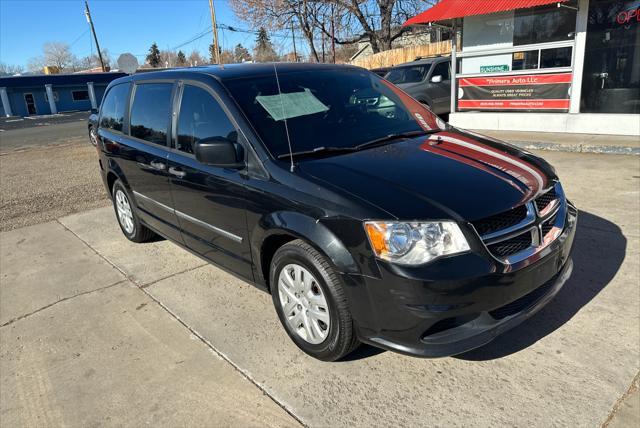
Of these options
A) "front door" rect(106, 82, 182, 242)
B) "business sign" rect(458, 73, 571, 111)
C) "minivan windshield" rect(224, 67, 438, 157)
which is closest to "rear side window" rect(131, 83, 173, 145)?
"front door" rect(106, 82, 182, 242)

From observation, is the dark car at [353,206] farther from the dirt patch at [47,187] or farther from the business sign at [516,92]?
the business sign at [516,92]

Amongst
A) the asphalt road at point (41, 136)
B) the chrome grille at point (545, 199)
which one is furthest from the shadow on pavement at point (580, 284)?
the asphalt road at point (41, 136)

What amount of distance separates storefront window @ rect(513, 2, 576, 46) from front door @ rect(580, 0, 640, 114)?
38 centimetres

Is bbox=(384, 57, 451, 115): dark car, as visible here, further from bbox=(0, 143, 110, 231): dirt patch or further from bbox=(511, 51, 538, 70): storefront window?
bbox=(0, 143, 110, 231): dirt patch

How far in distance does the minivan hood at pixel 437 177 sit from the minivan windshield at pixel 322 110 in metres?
0.24

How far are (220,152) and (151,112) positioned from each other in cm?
167

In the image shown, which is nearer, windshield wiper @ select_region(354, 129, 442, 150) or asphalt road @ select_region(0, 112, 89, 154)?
windshield wiper @ select_region(354, 129, 442, 150)

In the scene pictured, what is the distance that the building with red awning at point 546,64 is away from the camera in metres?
8.63

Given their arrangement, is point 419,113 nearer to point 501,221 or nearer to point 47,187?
point 501,221

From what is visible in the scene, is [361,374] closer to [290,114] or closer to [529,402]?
[529,402]

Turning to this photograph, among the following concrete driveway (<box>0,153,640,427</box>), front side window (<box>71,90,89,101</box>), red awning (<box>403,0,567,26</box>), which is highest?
red awning (<box>403,0,567,26</box>)

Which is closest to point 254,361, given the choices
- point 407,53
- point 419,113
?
point 419,113

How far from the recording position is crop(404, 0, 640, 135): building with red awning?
28.3 feet

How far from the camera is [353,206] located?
8.18ft
